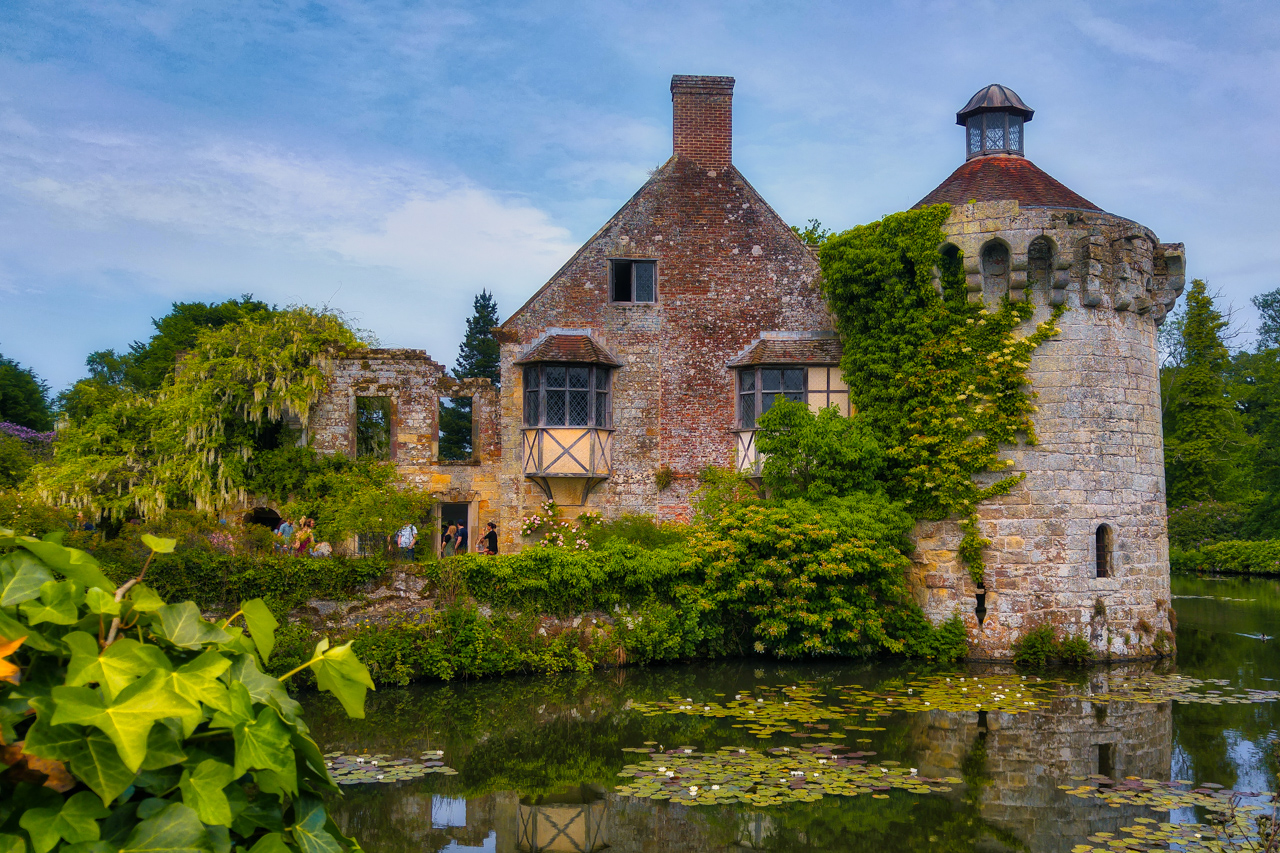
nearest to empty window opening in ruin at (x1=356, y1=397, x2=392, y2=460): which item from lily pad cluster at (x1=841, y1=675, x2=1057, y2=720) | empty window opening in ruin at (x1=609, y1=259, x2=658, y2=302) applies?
empty window opening in ruin at (x1=609, y1=259, x2=658, y2=302)

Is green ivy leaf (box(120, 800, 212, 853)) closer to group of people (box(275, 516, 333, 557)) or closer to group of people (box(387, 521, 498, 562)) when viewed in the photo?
group of people (box(275, 516, 333, 557))

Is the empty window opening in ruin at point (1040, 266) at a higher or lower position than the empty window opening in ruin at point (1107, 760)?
higher

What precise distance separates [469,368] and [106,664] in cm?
4273

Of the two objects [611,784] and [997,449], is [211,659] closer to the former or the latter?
[611,784]

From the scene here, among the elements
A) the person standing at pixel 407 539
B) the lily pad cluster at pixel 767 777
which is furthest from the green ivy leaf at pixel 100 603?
the person standing at pixel 407 539

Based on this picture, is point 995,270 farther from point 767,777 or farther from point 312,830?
point 312,830

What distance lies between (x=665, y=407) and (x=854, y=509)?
496 cm

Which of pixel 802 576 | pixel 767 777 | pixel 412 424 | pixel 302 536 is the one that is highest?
pixel 412 424

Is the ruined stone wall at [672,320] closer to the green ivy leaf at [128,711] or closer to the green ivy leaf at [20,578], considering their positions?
the green ivy leaf at [20,578]

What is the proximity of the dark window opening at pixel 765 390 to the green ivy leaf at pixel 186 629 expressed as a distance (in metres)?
15.8

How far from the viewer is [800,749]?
8.76 metres

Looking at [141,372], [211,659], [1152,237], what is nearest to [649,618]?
[1152,237]

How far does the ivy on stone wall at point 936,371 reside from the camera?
14141 mm

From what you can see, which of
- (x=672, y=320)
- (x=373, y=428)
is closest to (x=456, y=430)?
(x=373, y=428)
